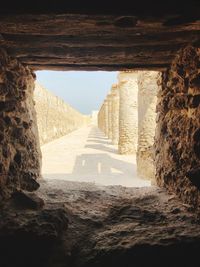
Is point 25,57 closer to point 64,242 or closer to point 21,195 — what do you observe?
point 21,195

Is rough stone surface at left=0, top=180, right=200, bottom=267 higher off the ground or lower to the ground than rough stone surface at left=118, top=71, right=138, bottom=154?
lower

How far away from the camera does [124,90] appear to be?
1238cm

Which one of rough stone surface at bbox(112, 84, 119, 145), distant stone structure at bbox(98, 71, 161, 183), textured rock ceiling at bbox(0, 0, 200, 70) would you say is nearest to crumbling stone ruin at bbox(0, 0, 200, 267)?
textured rock ceiling at bbox(0, 0, 200, 70)

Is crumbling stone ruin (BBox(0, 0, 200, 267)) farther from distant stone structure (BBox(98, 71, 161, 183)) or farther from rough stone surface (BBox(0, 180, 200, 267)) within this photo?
distant stone structure (BBox(98, 71, 161, 183))

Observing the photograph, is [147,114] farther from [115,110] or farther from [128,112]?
[115,110]

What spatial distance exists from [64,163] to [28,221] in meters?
6.27

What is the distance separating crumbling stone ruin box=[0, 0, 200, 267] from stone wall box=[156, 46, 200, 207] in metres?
0.01

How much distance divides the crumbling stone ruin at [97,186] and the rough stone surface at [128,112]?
8.23 meters

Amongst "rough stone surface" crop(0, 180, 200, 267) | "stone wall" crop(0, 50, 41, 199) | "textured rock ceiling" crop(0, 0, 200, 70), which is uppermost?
"textured rock ceiling" crop(0, 0, 200, 70)

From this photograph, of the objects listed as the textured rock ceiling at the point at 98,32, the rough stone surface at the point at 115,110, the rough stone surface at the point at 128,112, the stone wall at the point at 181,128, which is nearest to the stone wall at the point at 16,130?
the textured rock ceiling at the point at 98,32

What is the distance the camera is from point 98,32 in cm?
239

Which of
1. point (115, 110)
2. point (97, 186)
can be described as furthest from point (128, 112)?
point (97, 186)

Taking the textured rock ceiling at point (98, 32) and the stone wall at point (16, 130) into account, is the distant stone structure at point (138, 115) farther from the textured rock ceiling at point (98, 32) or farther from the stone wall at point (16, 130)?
the stone wall at point (16, 130)

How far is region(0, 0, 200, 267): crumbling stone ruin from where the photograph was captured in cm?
212
